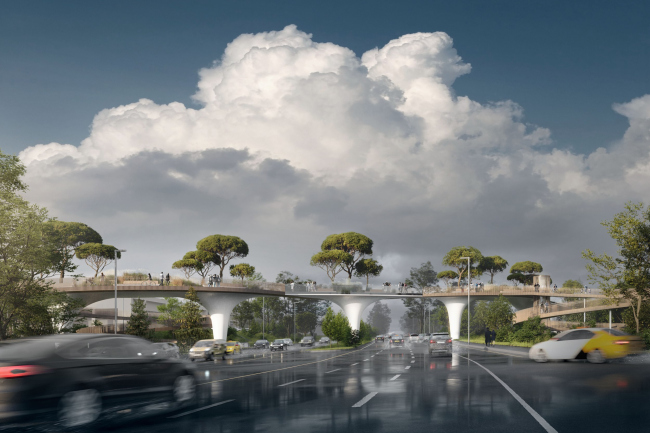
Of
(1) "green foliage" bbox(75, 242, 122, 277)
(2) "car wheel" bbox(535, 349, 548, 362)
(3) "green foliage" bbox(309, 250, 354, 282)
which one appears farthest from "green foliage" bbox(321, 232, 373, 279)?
(2) "car wheel" bbox(535, 349, 548, 362)

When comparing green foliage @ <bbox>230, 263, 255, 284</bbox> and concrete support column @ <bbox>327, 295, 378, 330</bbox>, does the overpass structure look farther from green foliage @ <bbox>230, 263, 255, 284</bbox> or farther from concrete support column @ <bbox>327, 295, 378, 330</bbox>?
green foliage @ <bbox>230, 263, 255, 284</bbox>

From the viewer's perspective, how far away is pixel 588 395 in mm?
12008

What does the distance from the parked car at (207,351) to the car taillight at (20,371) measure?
3108cm

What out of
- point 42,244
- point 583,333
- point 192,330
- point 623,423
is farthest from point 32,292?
point 623,423

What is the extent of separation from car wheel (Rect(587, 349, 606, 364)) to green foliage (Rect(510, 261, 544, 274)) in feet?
312

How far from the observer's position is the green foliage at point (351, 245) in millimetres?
99062

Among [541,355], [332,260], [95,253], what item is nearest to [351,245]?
[332,260]

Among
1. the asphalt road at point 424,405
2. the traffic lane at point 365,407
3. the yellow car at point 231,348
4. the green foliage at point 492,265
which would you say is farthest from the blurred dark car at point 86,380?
the green foliage at point 492,265

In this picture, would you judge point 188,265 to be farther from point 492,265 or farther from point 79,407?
point 79,407

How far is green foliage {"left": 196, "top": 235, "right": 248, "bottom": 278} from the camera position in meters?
94.1

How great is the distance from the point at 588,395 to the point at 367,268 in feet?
290

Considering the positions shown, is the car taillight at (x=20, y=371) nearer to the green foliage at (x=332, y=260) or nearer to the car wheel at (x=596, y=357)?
the car wheel at (x=596, y=357)

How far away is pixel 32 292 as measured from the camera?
34156 millimetres

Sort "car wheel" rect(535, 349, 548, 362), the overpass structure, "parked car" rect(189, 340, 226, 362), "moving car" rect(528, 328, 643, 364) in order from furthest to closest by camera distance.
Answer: the overpass structure, "parked car" rect(189, 340, 226, 362), "car wheel" rect(535, 349, 548, 362), "moving car" rect(528, 328, 643, 364)
